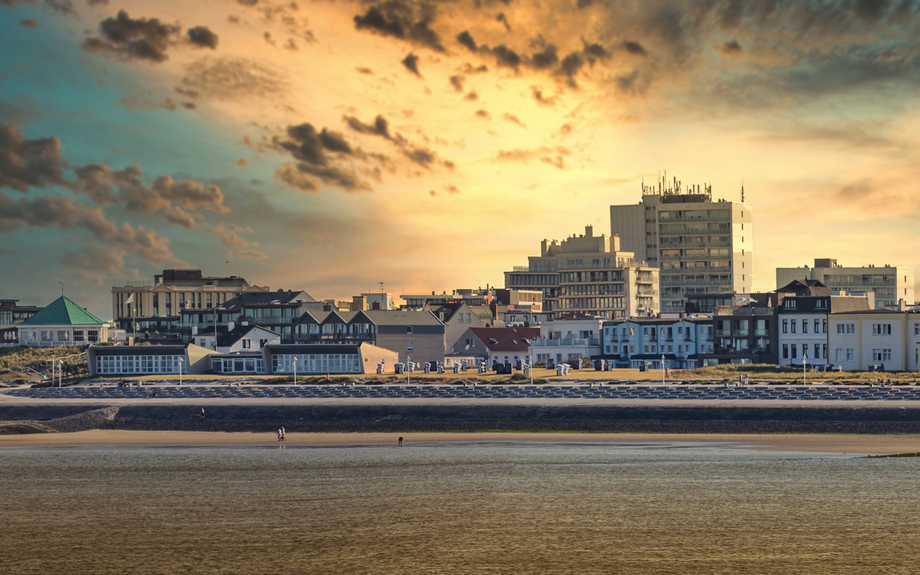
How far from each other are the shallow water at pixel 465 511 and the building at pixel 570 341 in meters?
64.0

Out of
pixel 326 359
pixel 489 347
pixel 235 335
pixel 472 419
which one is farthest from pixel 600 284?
pixel 472 419

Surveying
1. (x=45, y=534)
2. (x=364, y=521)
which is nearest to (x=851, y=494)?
(x=364, y=521)

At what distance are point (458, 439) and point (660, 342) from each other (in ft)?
196

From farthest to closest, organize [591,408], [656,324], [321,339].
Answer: [321,339] → [656,324] → [591,408]

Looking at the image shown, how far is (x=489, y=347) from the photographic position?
126188 millimetres

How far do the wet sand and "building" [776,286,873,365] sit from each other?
4700cm

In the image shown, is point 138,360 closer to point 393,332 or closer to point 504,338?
point 393,332

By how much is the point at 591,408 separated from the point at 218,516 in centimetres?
3802

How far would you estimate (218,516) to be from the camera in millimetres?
41844

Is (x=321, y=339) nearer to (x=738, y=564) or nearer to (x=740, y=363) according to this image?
(x=740, y=363)

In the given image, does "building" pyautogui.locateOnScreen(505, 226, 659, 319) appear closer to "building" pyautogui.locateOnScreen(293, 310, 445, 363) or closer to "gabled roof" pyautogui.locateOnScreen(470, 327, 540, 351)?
"gabled roof" pyautogui.locateOnScreen(470, 327, 540, 351)

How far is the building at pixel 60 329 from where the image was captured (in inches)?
6033

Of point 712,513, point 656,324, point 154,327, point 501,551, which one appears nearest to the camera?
point 501,551

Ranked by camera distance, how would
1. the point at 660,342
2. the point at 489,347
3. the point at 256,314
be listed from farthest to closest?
the point at 256,314 < the point at 489,347 < the point at 660,342
